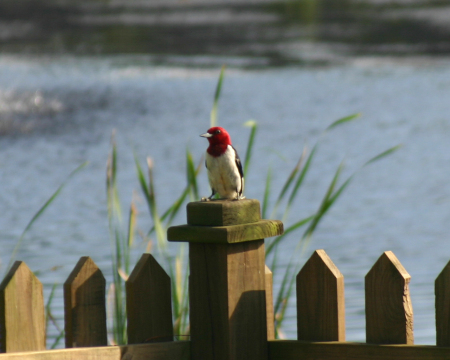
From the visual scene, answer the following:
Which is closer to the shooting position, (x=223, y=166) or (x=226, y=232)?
(x=226, y=232)

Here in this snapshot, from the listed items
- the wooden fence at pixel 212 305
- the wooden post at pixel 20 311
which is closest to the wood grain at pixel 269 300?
the wooden fence at pixel 212 305

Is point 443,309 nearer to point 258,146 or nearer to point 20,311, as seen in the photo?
point 20,311

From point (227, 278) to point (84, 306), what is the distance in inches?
12.2

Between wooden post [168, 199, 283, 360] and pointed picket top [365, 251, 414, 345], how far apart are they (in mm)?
236

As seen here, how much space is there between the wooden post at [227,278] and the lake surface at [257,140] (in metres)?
0.59

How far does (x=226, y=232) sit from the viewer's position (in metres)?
1.56

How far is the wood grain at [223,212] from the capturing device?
5.23 feet

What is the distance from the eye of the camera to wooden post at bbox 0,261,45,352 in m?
1.61

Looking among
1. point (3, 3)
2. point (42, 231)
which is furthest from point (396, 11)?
point (42, 231)

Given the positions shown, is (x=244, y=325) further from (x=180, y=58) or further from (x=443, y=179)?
(x=180, y=58)

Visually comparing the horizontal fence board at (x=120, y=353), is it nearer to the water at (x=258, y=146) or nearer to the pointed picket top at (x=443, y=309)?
the pointed picket top at (x=443, y=309)

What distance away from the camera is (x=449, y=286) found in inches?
58.3

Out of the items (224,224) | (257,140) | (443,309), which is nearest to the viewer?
(443,309)

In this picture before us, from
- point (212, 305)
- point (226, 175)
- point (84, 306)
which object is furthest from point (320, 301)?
point (84, 306)
